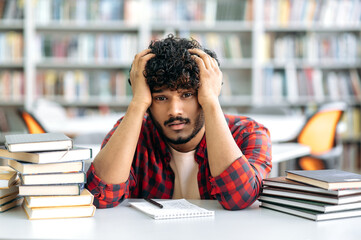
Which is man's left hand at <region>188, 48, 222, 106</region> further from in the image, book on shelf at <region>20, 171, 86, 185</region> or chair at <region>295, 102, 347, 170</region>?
chair at <region>295, 102, 347, 170</region>

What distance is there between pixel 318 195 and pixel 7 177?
2.57ft

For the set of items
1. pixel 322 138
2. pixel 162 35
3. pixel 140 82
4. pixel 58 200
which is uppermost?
pixel 162 35

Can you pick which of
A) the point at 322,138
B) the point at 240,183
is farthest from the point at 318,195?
the point at 322,138

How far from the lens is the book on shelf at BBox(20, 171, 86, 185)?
1047mm

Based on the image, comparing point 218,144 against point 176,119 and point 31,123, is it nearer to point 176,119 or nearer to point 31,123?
point 176,119

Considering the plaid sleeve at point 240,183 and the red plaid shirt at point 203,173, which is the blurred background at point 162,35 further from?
the plaid sleeve at point 240,183

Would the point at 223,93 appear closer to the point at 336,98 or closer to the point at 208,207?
the point at 336,98

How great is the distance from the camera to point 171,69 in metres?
1.38

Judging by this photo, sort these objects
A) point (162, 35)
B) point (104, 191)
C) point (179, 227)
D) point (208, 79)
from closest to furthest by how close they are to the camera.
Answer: point (179, 227)
point (104, 191)
point (208, 79)
point (162, 35)

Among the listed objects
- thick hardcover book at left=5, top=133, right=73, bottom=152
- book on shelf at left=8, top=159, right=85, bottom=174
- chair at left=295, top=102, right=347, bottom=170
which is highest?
thick hardcover book at left=5, top=133, right=73, bottom=152

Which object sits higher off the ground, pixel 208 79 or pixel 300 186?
pixel 208 79

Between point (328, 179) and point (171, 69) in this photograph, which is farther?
point (171, 69)

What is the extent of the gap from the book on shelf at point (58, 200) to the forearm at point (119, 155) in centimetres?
19

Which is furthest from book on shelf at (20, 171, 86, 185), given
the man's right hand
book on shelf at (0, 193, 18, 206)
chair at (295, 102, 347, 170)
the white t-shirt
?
chair at (295, 102, 347, 170)
